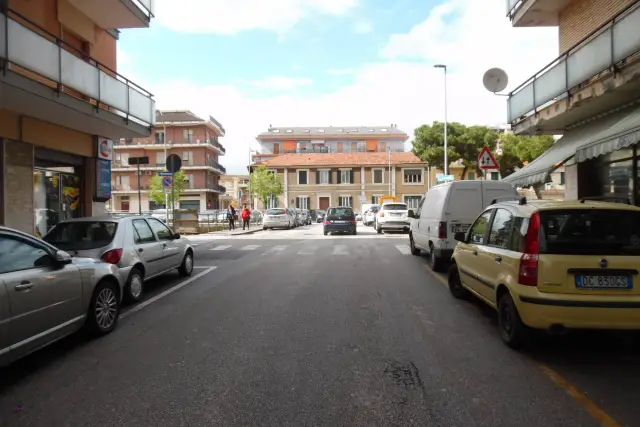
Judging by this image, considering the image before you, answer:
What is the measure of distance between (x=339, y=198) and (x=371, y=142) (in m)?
32.3

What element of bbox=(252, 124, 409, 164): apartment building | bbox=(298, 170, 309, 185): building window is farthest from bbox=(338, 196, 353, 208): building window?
bbox=(252, 124, 409, 164): apartment building

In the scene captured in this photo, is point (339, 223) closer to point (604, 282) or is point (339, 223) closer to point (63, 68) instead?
point (63, 68)

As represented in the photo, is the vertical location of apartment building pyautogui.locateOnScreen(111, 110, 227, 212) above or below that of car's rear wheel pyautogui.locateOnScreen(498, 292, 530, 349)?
above

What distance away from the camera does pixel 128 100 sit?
45.0 feet

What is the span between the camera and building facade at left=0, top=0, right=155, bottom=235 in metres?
9.81

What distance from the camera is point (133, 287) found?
7.52 metres

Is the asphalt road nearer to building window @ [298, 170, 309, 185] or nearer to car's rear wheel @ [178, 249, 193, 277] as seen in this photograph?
car's rear wheel @ [178, 249, 193, 277]

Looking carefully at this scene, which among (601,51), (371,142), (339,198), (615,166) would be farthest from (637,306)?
(371,142)

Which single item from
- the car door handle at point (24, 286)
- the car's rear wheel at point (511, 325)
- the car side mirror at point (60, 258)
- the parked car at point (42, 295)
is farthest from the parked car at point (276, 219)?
the car door handle at point (24, 286)

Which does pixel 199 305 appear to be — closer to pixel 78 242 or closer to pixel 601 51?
pixel 78 242

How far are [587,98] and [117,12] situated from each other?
13202 mm

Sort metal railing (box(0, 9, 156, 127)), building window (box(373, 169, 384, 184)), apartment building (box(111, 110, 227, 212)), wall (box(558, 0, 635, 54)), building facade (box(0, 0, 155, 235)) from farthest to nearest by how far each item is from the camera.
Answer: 1. apartment building (box(111, 110, 227, 212))
2. building window (box(373, 169, 384, 184))
3. wall (box(558, 0, 635, 54))
4. building facade (box(0, 0, 155, 235))
5. metal railing (box(0, 9, 156, 127))

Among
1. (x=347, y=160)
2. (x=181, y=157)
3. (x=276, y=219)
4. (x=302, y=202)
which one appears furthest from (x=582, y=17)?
(x=181, y=157)

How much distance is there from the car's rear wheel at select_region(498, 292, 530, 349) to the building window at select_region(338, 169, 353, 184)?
5451cm
